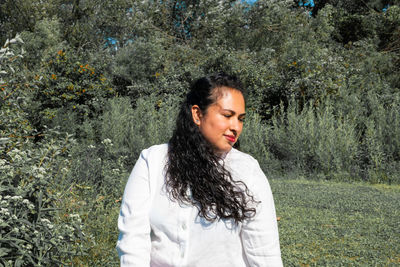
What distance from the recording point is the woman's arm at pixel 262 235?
1.64 m

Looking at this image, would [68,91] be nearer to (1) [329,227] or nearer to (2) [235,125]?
(1) [329,227]

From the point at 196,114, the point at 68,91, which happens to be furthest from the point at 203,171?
the point at 68,91

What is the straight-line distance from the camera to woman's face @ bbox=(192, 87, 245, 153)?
70.9 inches

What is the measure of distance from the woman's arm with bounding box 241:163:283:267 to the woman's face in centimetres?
25

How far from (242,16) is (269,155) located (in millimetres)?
8471

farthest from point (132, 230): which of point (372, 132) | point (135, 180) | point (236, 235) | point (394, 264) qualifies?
point (372, 132)

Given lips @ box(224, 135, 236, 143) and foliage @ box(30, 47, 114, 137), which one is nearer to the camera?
lips @ box(224, 135, 236, 143)

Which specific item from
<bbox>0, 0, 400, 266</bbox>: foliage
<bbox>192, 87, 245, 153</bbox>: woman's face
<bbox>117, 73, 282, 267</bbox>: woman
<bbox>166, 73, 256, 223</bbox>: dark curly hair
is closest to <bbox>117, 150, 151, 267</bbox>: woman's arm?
<bbox>117, 73, 282, 267</bbox>: woman

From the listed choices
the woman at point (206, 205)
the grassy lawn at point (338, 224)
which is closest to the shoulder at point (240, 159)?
the woman at point (206, 205)

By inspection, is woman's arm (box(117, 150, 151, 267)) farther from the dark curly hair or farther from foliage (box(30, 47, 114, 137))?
foliage (box(30, 47, 114, 137))

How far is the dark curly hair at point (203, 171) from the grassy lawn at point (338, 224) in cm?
226

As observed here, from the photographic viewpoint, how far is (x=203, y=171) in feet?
5.91

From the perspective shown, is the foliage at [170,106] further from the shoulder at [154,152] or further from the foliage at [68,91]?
the shoulder at [154,152]

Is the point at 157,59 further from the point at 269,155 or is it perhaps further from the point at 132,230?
the point at 132,230
